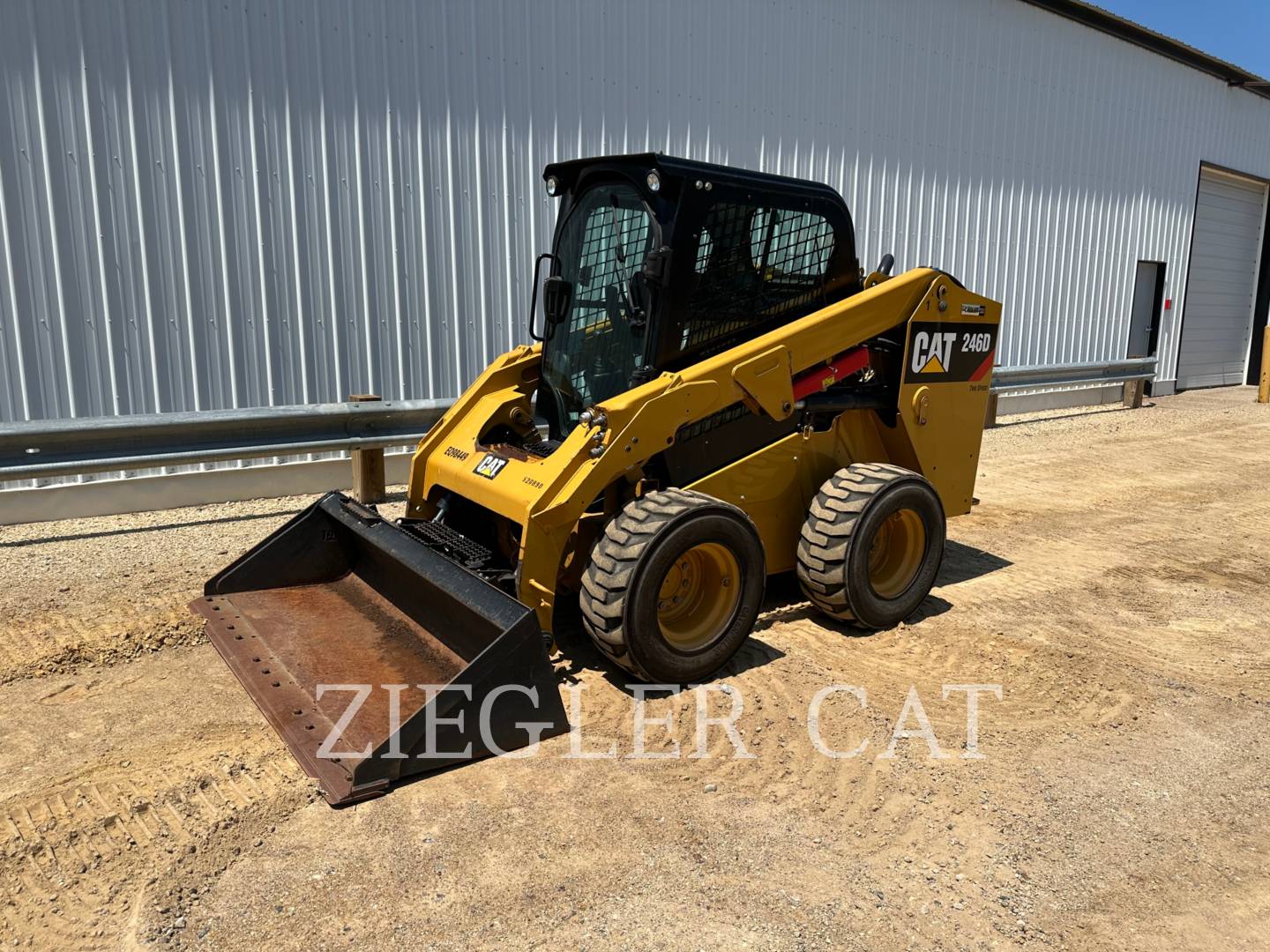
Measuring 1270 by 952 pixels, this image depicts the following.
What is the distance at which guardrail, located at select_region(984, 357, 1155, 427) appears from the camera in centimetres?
1148

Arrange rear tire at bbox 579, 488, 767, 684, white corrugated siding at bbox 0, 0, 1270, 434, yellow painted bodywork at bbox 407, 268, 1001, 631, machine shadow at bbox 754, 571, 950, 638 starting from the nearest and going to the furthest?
rear tire at bbox 579, 488, 767, 684 → yellow painted bodywork at bbox 407, 268, 1001, 631 → machine shadow at bbox 754, 571, 950, 638 → white corrugated siding at bbox 0, 0, 1270, 434

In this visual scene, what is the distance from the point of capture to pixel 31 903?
8.96ft

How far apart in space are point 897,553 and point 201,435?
469 cm

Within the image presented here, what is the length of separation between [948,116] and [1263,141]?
9733 millimetres

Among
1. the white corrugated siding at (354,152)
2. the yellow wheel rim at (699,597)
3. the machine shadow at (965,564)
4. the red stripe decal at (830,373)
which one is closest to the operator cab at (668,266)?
the red stripe decal at (830,373)

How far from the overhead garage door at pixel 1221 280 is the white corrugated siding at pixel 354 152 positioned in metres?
7.87

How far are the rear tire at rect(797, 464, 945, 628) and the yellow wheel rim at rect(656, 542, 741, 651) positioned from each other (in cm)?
65

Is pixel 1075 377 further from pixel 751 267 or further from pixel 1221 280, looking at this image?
pixel 751 267

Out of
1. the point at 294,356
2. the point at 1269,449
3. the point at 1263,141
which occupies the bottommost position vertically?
the point at 1269,449

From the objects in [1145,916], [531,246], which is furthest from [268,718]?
[531,246]

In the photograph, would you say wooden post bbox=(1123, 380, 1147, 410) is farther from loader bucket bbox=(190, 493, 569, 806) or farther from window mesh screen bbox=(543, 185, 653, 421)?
loader bucket bbox=(190, 493, 569, 806)

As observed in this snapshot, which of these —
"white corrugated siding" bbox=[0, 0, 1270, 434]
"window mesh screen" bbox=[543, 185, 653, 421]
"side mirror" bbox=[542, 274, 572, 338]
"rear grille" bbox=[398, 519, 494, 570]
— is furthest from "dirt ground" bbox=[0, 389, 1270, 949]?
"white corrugated siding" bbox=[0, 0, 1270, 434]

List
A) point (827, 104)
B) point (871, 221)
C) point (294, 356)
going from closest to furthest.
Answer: point (294, 356), point (827, 104), point (871, 221)

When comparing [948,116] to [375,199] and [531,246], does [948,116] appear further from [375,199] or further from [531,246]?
[375,199]
